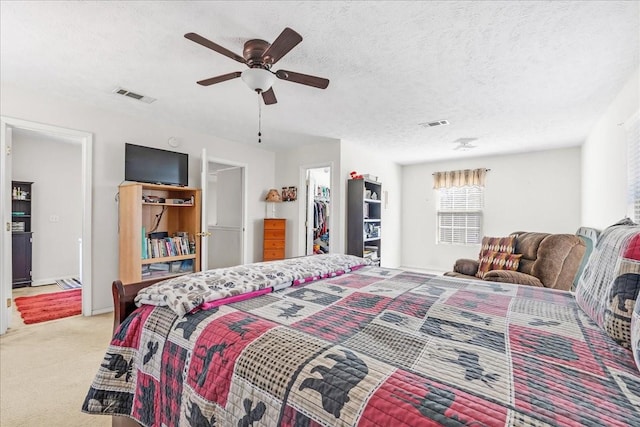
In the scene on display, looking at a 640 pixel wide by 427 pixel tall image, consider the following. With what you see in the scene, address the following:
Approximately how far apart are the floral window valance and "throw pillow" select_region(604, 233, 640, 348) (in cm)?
516

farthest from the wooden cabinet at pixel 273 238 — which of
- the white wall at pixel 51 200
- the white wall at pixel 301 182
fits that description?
the white wall at pixel 51 200

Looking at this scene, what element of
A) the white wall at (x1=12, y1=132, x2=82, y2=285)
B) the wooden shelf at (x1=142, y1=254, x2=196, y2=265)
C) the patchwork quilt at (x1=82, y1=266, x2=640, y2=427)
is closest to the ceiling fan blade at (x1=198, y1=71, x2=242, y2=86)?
the patchwork quilt at (x1=82, y1=266, x2=640, y2=427)

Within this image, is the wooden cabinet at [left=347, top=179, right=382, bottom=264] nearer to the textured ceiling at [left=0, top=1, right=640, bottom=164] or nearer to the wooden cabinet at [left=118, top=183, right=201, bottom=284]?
the textured ceiling at [left=0, top=1, right=640, bottom=164]

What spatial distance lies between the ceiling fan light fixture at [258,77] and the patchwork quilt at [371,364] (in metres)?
1.44

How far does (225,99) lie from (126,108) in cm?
126

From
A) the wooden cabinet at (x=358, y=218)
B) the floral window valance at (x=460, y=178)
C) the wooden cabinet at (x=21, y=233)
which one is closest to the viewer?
the wooden cabinet at (x=21, y=233)

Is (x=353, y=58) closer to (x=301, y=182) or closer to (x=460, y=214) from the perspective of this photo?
(x=301, y=182)

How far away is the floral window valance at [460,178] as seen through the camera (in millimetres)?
5762

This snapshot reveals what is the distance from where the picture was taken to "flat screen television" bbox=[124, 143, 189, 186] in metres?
3.46

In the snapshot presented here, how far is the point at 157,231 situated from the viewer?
12.4ft

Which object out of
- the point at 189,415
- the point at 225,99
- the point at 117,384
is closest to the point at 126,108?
the point at 225,99

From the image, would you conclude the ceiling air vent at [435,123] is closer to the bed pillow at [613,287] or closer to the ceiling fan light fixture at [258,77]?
the ceiling fan light fixture at [258,77]

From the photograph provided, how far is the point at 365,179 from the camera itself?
15.1 feet

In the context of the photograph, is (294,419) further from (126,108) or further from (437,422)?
(126,108)
